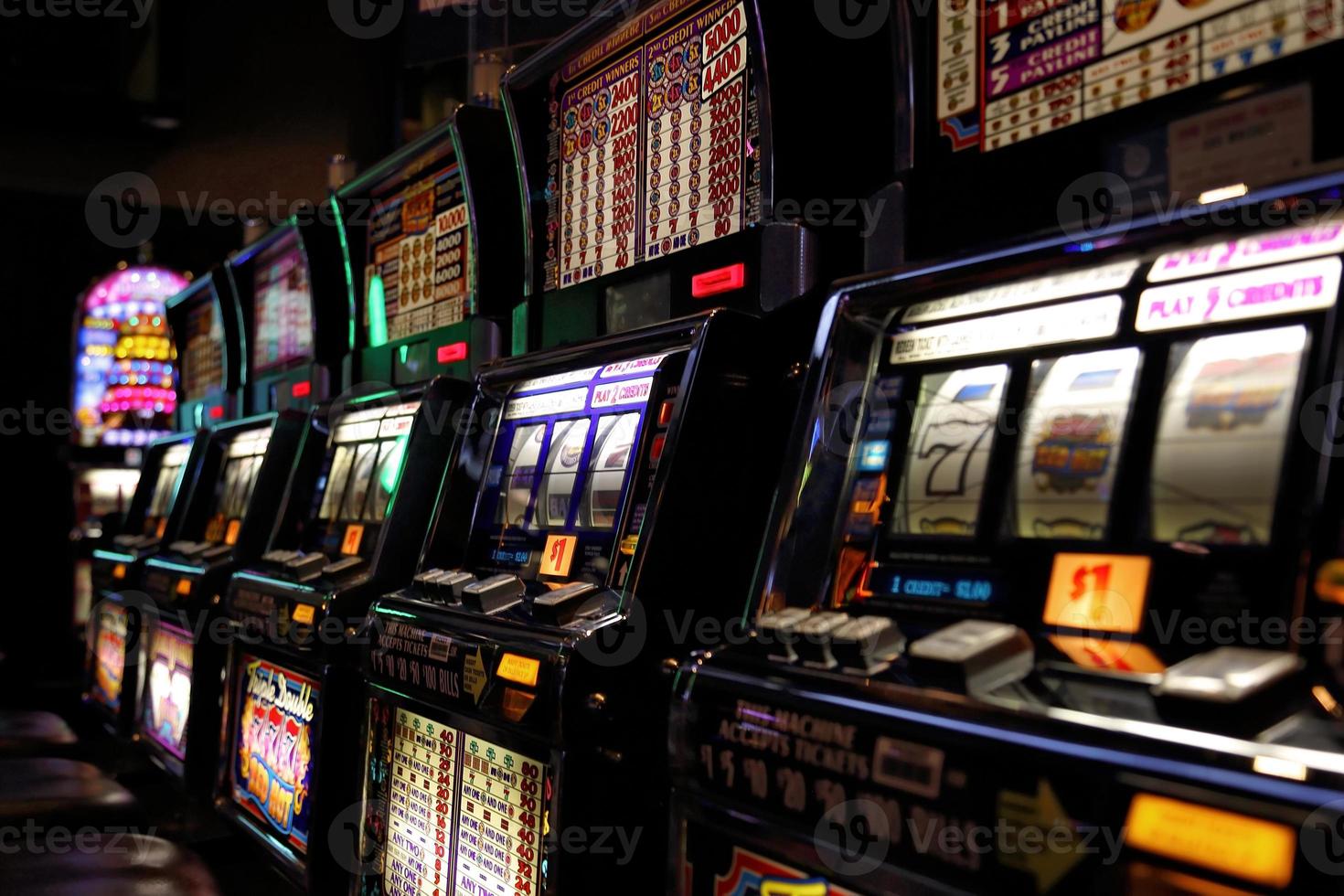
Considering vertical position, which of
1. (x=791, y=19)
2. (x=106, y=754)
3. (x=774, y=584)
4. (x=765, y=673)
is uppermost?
(x=791, y=19)

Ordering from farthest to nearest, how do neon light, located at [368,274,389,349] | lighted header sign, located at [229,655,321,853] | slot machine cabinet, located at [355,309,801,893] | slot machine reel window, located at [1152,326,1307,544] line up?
neon light, located at [368,274,389,349] → lighted header sign, located at [229,655,321,853] → slot machine cabinet, located at [355,309,801,893] → slot machine reel window, located at [1152,326,1307,544]

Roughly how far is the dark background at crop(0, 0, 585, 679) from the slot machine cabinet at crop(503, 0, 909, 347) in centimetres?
375

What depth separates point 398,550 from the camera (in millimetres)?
2783

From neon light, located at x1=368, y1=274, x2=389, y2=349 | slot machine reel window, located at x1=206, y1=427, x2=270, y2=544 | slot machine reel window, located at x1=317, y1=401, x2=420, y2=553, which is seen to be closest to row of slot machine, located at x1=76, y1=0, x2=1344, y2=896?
slot machine reel window, located at x1=317, y1=401, x2=420, y2=553

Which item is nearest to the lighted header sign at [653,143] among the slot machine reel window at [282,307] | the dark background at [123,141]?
the slot machine reel window at [282,307]

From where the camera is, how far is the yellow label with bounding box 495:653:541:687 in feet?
6.04

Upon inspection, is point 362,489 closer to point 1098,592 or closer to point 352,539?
point 352,539

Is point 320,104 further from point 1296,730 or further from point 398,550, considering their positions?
point 1296,730

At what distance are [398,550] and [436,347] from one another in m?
0.86

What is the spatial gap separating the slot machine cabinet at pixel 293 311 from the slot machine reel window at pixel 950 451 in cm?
294

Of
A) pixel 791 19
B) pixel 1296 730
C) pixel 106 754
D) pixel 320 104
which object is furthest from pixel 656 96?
pixel 320 104

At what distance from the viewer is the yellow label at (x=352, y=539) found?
9.93 feet

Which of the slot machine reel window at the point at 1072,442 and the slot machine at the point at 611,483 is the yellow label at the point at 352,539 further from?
the slot machine reel window at the point at 1072,442

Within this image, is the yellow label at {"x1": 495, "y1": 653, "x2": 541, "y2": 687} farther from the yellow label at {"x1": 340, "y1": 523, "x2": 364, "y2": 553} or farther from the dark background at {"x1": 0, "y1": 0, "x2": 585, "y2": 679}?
the dark background at {"x1": 0, "y1": 0, "x2": 585, "y2": 679}
